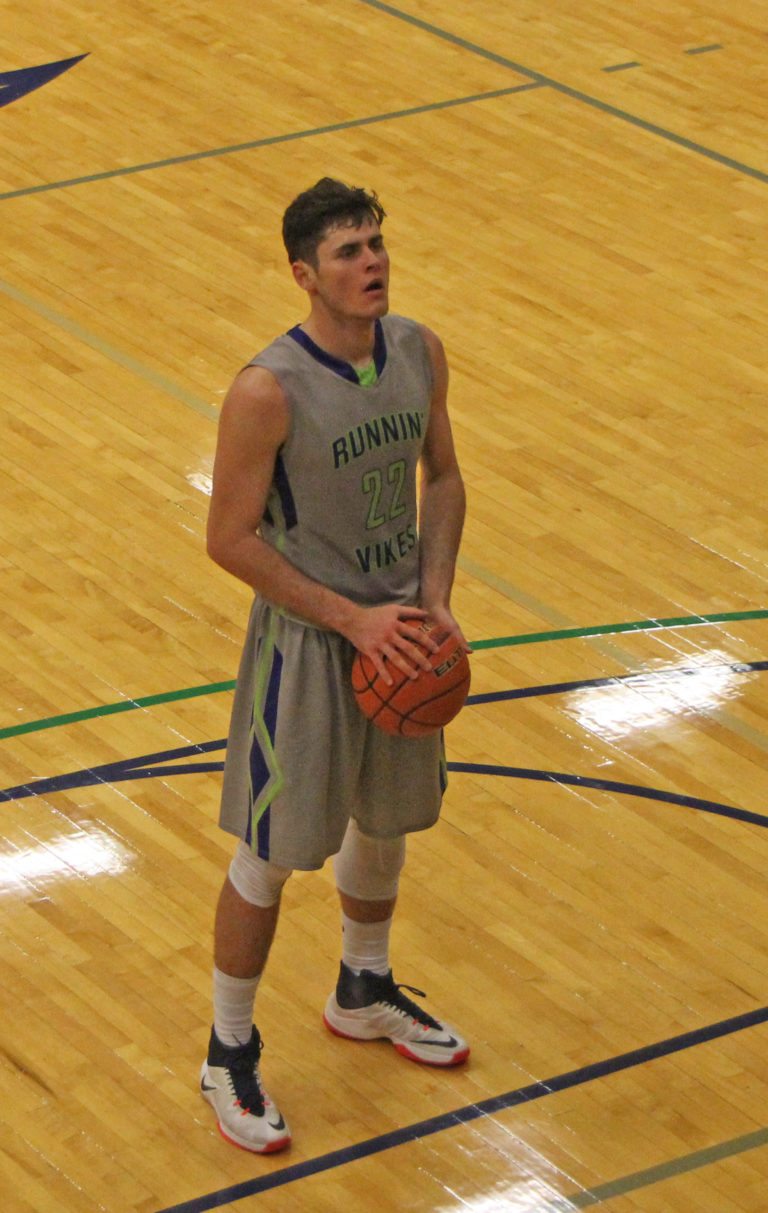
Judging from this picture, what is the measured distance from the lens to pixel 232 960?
12.0 feet

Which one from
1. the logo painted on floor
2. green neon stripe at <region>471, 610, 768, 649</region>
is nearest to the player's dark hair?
green neon stripe at <region>471, 610, 768, 649</region>

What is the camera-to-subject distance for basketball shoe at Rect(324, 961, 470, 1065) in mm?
3949

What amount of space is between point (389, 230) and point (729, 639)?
302cm

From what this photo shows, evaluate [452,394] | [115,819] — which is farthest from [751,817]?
[452,394]

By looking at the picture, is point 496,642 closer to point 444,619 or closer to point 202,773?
point 202,773

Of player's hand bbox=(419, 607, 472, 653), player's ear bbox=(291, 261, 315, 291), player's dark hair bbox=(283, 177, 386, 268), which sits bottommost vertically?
player's hand bbox=(419, 607, 472, 653)

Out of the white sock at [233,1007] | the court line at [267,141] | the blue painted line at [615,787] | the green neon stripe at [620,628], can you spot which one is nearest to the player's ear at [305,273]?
the white sock at [233,1007]

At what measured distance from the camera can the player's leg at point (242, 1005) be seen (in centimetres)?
360

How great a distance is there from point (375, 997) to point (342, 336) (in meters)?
1.43

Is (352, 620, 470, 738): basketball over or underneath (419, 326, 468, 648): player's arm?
underneath

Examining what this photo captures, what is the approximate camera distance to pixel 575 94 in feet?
30.5

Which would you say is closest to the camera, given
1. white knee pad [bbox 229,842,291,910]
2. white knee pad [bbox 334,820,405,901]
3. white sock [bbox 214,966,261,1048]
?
white knee pad [bbox 229,842,291,910]

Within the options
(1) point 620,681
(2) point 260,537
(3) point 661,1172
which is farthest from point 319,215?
(1) point 620,681

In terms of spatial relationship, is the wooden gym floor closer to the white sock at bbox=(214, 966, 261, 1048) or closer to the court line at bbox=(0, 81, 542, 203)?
the court line at bbox=(0, 81, 542, 203)
